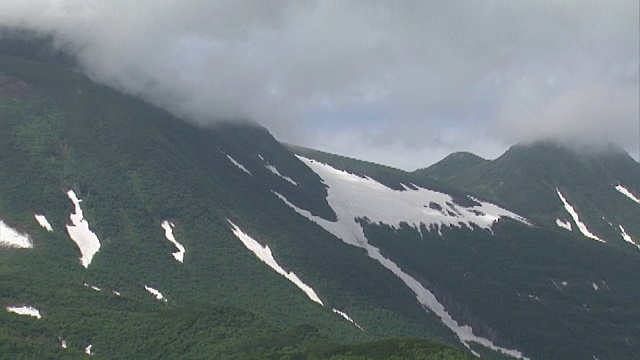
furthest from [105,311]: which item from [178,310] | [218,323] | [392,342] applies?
[392,342]

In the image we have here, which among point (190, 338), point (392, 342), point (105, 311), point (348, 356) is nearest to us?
point (348, 356)

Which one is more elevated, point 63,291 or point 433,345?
point 63,291

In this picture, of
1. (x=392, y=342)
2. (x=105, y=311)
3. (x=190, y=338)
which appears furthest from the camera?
(x=105, y=311)

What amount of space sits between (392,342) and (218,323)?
121 ft

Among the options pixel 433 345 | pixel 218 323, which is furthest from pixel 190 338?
pixel 433 345

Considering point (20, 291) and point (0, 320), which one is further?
point (20, 291)

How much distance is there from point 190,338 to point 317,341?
814 inches

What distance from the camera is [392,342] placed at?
132m

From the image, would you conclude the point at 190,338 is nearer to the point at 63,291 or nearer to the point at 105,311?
the point at 105,311

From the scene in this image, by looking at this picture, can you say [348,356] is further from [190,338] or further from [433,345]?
[190,338]

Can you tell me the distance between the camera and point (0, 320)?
14962 centimetres

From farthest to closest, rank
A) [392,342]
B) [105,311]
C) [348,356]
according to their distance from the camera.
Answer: [105,311], [392,342], [348,356]

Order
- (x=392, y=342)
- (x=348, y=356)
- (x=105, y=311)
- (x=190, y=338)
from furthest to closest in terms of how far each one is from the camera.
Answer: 1. (x=105, y=311)
2. (x=190, y=338)
3. (x=392, y=342)
4. (x=348, y=356)

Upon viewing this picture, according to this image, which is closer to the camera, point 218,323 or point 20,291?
point 218,323
